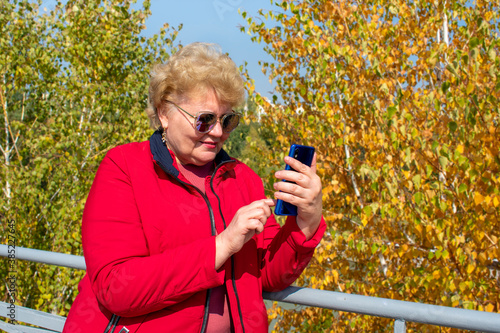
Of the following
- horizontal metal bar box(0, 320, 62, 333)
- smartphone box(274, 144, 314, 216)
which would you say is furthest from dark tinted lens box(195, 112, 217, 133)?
horizontal metal bar box(0, 320, 62, 333)

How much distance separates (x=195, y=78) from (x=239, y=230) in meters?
0.56

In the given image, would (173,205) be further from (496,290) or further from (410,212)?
(496,290)

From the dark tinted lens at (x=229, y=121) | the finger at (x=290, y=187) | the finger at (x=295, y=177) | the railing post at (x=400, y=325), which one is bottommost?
the railing post at (x=400, y=325)

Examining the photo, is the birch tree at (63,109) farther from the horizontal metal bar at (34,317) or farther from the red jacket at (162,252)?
the red jacket at (162,252)

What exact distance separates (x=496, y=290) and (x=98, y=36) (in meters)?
5.81

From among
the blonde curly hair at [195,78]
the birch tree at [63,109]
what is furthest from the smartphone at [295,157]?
the birch tree at [63,109]

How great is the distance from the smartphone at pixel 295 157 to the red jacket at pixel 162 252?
0.09m

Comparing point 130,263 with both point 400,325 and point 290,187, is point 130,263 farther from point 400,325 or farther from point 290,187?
point 400,325

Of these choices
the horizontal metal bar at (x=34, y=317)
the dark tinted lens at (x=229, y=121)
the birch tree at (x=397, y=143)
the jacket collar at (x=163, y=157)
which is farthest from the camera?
the birch tree at (x=397, y=143)

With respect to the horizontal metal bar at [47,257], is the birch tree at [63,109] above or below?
above

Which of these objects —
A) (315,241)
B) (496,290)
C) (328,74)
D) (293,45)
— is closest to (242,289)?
(315,241)

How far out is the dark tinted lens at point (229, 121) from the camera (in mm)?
→ 1600

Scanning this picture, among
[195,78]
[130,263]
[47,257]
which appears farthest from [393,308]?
[47,257]

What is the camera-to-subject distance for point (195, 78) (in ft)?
5.16
